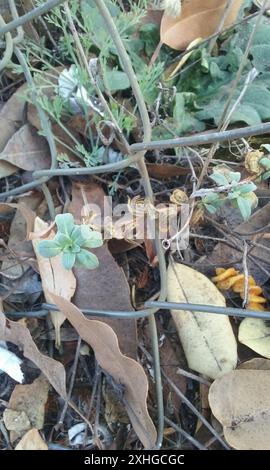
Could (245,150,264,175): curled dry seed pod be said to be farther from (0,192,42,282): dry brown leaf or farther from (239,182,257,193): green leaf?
(0,192,42,282): dry brown leaf

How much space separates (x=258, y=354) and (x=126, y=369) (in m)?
0.24

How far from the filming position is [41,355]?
98 centimetres

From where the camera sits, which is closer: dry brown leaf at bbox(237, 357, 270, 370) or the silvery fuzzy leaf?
dry brown leaf at bbox(237, 357, 270, 370)

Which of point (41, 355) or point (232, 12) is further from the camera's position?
point (232, 12)

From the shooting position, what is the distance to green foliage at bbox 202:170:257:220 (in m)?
0.92

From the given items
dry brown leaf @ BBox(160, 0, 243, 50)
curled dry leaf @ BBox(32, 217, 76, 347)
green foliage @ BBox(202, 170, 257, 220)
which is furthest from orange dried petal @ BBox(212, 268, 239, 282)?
dry brown leaf @ BBox(160, 0, 243, 50)

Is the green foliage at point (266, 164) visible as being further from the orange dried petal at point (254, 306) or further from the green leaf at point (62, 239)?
the green leaf at point (62, 239)

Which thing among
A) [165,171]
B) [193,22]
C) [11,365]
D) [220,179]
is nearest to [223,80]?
[193,22]

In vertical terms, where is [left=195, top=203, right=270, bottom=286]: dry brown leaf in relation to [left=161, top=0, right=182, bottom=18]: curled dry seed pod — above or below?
below

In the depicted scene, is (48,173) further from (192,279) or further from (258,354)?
(258,354)

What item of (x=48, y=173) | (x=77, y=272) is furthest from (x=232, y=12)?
(x=77, y=272)

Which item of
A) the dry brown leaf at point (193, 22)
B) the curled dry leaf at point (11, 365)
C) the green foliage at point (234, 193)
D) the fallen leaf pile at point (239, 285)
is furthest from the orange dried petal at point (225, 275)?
the dry brown leaf at point (193, 22)

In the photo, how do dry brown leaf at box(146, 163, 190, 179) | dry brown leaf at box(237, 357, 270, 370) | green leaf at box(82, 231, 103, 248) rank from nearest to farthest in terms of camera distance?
green leaf at box(82, 231, 103, 248)
dry brown leaf at box(237, 357, 270, 370)
dry brown leaf at box(146, 163, 190, 179)

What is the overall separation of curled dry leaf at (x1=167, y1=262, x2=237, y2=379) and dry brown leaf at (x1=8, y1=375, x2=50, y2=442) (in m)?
0.26
